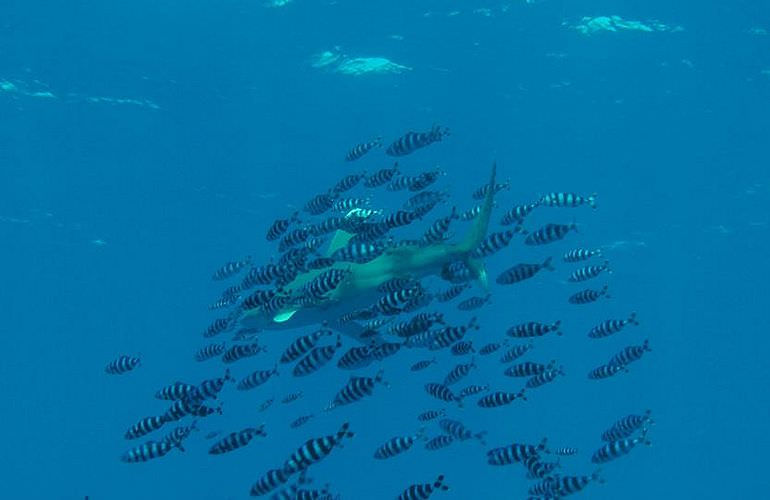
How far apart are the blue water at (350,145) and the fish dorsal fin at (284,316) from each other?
10053 mm

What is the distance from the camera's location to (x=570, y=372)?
54.2 metres

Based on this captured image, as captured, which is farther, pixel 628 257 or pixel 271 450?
pixel 271 450

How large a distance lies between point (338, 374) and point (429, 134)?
3571 centimetres

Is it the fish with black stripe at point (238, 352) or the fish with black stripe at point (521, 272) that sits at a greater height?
the fish with black stripe at point (521, 272)

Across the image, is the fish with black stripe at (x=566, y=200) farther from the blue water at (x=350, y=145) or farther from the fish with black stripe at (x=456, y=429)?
the blue water at (x=350, y=145)

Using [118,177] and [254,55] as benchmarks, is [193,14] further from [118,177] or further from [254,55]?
[118,177]

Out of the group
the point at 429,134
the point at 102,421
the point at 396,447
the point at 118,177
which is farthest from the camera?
the point at 102,421

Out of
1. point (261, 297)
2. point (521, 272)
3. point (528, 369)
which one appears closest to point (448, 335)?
point (528, 369)

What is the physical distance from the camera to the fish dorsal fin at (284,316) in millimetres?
12102

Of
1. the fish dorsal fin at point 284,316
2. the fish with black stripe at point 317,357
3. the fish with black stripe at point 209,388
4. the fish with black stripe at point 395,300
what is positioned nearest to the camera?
the fish with black stripe at point 209,388

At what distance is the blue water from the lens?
20016 mm

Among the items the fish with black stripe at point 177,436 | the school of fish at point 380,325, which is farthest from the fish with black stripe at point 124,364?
the fish with black stripe at point 177,436

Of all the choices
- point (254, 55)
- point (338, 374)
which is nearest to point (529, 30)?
point (254, 55)

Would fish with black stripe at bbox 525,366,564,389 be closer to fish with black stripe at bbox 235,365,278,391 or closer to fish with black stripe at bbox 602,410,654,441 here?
fish with black stripe at bbox 602,410,654,441
